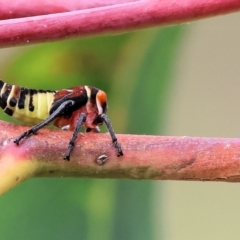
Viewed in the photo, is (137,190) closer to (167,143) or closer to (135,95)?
(135,95)

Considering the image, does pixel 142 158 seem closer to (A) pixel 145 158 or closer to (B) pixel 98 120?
(A) pixel 145 158

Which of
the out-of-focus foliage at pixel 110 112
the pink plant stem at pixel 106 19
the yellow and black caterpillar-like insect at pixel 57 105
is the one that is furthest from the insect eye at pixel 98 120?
the out-of-focus foliage at pixel 110 112

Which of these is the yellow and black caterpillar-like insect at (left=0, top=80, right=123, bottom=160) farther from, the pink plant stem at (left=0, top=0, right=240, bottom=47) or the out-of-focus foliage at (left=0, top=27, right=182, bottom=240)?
the out-of-focus foliage at (left=0, top=27, right=182, bottom=240)

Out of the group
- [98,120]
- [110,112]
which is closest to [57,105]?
[98,120]

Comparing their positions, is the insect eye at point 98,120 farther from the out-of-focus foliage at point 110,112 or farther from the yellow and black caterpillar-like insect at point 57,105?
the out-of-focus foliage at point 110,112

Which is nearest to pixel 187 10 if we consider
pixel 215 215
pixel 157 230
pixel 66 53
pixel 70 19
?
pixel 70 19

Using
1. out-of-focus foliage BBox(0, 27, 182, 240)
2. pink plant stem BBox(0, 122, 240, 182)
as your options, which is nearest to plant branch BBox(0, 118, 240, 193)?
pink plant stem BBox(0, 122, 240, 182)
